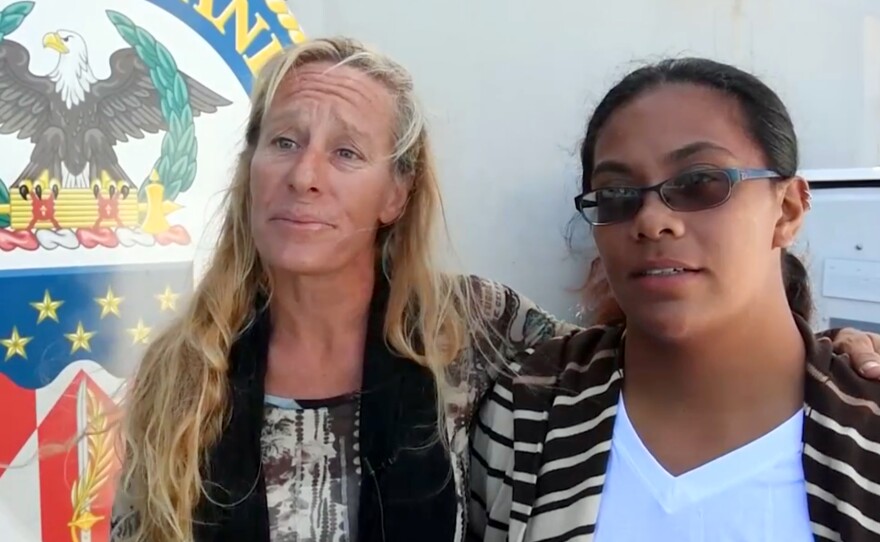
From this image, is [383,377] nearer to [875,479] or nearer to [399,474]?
[399,474]

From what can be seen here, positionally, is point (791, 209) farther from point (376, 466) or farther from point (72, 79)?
point (72, 79)

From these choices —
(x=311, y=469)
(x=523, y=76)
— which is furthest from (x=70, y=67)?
(x=523, y=76)

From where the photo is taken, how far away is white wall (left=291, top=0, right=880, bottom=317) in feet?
6.53

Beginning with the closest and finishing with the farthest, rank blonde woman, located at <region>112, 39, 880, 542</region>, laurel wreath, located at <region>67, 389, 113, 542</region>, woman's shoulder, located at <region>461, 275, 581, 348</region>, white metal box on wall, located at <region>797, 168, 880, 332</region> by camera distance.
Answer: blonde woman, located at <region>112, 39, 880, 542</region> → woman's shoulder, located at <region>461, 275, 581, 348</region> → laurel wreath, located at <region>67, 389, 113, 542</region> → white metal box on wall, located at <region>797, 168, 880, 332</region>

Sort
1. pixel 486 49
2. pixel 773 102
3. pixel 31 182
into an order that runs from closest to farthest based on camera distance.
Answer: pixel 773 102 < pixel 31 182 < pixel 486 49

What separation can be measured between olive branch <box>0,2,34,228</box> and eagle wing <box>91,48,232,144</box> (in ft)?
0.56

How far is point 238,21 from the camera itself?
1.86 meters

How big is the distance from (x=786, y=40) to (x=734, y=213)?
1.81 m

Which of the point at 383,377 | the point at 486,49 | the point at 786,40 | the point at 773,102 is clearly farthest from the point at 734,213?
the point at 786,40

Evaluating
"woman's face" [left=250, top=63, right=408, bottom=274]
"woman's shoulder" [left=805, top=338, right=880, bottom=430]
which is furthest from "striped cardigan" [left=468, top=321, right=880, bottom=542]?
"woman's face" [left=250, top=63, right=408, bottom=274]

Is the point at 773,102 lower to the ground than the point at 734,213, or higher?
higher

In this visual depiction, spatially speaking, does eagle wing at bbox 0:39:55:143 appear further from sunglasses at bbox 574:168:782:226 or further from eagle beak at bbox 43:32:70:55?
sunglasses at bbox 574:168:782:226

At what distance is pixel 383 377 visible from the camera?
1.42 metres

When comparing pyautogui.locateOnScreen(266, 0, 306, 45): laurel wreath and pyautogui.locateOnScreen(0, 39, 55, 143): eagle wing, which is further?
pyautogui.locateOnScreen(266, 0, 306, 45): laurel wreath
